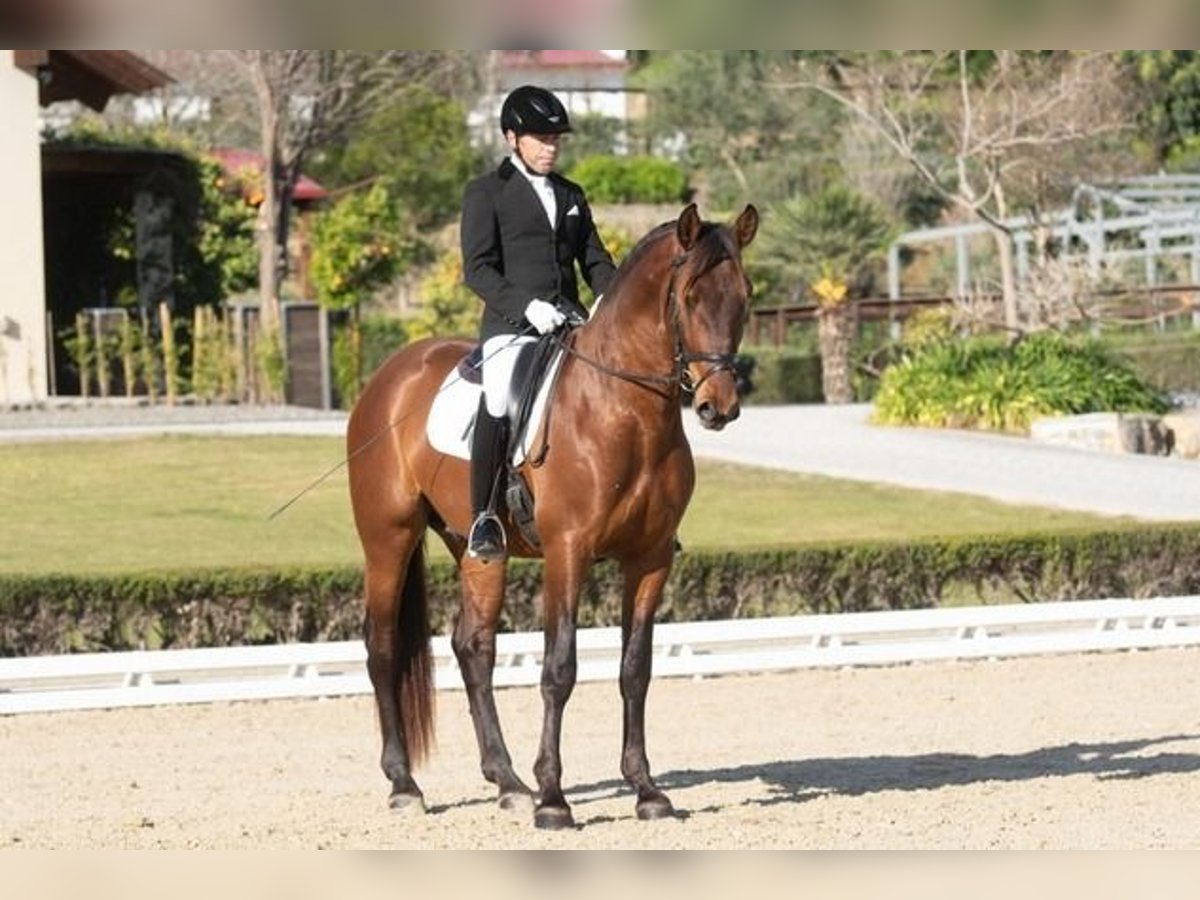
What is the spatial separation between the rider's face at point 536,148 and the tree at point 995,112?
23.2 meters

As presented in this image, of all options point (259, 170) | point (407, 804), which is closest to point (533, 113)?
point (407, 804)

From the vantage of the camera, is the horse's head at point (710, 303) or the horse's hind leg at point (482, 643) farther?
the horse's hind leg at point (482, 643)

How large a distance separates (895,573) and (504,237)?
27.6 feet

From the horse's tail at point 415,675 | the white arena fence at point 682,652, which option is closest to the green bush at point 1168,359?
the white arena fence at point 682,652

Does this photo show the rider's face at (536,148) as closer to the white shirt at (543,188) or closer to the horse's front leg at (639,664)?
the white shirt at (543,188)

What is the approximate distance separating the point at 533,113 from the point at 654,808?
2.49m

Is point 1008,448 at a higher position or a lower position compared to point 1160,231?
lower

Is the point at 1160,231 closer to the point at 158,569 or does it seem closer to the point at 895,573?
the point at 895,573

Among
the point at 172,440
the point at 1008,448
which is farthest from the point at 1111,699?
the point at 172,440

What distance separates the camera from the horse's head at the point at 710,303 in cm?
704

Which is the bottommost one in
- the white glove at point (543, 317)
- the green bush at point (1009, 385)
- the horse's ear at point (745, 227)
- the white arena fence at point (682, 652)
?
the white arena fence at point (682, 652)

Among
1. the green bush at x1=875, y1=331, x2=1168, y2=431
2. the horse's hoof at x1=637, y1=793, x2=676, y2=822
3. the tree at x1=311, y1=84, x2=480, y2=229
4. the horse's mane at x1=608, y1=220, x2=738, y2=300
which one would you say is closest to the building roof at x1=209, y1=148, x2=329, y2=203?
the tree at x1=311, y1=84, x2=480, y2=229

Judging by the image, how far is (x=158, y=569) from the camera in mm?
14062

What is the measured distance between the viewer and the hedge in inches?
550
